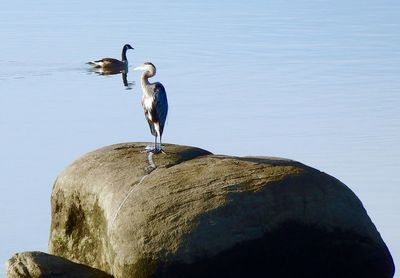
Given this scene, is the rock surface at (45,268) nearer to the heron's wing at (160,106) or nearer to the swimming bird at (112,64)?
the heron's wing at (160,106)

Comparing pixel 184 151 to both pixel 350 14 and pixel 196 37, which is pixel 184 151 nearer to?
pixel 196 37

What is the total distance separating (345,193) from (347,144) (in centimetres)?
711

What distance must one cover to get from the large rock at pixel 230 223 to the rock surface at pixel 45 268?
8.5 inches

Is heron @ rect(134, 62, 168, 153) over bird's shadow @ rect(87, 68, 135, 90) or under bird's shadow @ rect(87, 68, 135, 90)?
over

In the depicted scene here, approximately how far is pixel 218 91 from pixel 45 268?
12.7 meters

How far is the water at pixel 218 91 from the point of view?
18.3 m

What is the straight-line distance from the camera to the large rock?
39.6ft

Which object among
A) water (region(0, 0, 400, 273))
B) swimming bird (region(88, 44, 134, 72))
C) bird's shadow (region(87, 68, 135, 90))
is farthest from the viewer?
swimming bird (region(88, 44, 134, 72))

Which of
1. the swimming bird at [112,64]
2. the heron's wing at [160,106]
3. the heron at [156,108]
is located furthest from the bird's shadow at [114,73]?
the heron's wing at [160,106]

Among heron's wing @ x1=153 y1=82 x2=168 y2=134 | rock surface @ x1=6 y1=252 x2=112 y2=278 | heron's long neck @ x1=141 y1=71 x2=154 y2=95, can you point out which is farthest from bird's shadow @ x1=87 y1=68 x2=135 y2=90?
rock surface @ x1=6 y1=252 x2=112 y2=278

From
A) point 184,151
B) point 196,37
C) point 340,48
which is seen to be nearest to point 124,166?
point 184,151

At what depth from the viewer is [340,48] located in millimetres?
31719

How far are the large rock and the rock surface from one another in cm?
21

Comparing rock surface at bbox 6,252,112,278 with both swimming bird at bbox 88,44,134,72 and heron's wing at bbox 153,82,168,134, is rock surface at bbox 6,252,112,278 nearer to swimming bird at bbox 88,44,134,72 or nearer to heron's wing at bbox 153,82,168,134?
heron's wing at bbox 153,82,168,134
